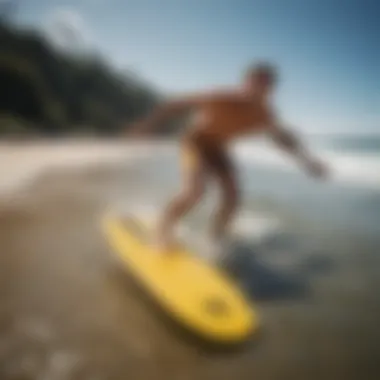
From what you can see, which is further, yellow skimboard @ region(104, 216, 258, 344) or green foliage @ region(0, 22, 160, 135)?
green foliage @ region(0, 22, 160, 135)

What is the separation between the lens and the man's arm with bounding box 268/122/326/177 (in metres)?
1.54

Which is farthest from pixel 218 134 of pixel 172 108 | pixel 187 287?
pixel 187 287

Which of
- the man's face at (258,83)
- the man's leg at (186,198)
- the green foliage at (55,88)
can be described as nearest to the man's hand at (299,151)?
the man's face at (258,83)

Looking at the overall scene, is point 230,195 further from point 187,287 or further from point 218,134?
point 187,287

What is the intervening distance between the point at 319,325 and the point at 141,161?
607mm

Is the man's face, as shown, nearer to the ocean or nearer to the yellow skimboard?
the ocean

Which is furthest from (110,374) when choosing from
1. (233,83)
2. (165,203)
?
(233,83)

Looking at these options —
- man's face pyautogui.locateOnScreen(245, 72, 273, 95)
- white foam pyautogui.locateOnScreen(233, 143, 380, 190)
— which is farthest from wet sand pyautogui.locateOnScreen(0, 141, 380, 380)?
man's face pyautogui.locateOnScreen(245, 72, 273, 95)

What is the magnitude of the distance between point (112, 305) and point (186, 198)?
1.07ft

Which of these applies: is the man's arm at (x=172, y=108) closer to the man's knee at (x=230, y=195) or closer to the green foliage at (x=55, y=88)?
the green foliage at (x=55, y=88)

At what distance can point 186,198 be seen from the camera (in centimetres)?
152

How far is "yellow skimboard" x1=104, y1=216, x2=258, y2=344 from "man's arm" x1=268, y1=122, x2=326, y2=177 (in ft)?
1.18

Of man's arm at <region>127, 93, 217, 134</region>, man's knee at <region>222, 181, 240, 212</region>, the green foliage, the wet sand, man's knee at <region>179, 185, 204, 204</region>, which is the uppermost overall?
the green foliage

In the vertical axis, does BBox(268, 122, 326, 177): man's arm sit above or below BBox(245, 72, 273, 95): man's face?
below
